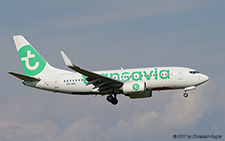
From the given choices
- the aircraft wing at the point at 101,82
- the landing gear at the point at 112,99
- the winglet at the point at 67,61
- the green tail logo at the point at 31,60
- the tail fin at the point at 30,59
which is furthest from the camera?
the green tail logo at the point at 31,60

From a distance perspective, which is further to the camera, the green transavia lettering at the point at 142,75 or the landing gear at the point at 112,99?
the landing gear at the point at 112,99

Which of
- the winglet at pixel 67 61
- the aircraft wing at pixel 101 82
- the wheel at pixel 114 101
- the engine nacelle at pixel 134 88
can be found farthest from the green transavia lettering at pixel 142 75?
the winglet at pixel 67 61

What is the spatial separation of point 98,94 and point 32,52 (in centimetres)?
1074

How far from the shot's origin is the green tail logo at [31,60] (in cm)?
5931

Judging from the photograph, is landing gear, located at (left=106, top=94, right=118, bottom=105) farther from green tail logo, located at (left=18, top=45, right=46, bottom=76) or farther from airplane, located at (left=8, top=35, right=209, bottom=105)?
green tail logo, located at (left=18, top=45, right=46, bottom=76)

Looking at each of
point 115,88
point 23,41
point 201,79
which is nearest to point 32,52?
point 23,41

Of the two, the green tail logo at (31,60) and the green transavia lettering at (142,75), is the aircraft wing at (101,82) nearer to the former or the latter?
the green transavia lettering at (142,75)

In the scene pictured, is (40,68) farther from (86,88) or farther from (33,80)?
(86,88)

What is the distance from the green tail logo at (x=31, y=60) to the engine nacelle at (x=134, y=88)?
1172cm

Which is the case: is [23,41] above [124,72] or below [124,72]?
above

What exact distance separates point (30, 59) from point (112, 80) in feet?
42.0

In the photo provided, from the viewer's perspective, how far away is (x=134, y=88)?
5312 cm

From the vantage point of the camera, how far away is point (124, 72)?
55062 mm

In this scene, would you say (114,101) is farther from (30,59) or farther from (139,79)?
(30,59)
